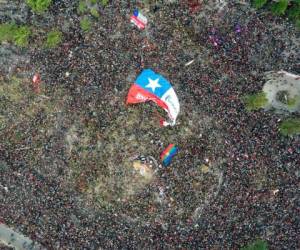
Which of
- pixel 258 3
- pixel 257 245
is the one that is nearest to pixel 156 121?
pixel 258 3

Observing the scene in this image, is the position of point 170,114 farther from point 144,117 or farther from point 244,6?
point 244,6

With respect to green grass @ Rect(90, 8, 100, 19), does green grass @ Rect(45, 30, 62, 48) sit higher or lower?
lower

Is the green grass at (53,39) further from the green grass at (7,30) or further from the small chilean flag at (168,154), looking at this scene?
the small chilean flag at (168,154)

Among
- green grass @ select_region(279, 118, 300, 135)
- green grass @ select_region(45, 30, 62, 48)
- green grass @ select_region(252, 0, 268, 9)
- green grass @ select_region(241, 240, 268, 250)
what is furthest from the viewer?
green grass @ select_region(45, 30, 62, 48)

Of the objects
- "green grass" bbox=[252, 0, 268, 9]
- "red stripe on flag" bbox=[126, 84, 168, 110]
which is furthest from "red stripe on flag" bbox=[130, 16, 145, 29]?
"green grass" bbox=[252, 0, 268, 9]

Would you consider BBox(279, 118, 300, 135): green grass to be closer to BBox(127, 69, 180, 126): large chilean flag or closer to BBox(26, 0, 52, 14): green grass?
BBox(127, 69, 180, 126): large chilean flag

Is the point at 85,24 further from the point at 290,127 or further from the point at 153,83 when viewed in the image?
the point at 290,127

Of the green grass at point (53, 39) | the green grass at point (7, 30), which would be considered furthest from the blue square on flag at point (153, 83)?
the green grass at point (7, 30)
